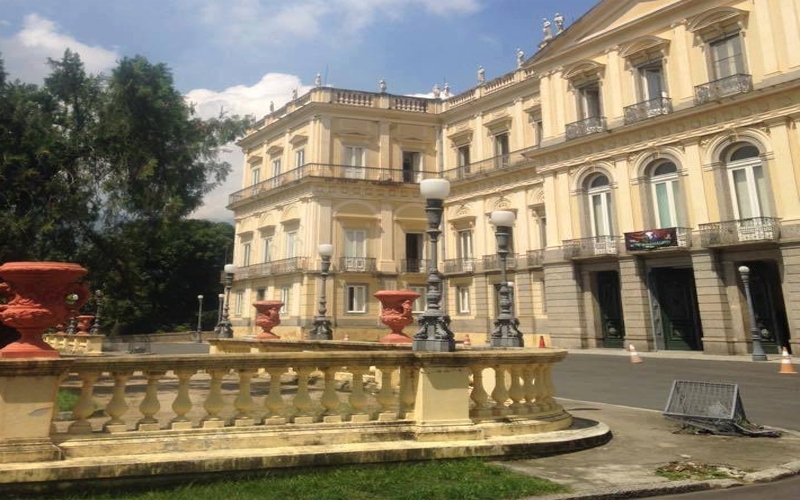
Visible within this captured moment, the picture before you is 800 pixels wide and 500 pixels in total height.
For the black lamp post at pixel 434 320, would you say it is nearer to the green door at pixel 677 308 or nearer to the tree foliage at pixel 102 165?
the tree foliage at pixel 102 165

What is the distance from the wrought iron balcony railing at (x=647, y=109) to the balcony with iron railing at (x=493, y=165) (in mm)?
5896

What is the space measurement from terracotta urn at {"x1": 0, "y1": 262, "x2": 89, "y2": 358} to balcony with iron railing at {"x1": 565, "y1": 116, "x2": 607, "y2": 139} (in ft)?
76.7

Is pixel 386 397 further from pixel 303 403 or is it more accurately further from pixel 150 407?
pixel 150 407

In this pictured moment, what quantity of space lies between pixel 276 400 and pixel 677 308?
860 inches

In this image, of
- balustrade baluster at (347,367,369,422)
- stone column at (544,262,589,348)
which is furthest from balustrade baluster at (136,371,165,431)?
stone column at (544,262,589,348)

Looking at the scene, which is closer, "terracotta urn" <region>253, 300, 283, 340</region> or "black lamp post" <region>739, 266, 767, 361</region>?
"terracotta urn" <region>253, 300, 283, 340</region>

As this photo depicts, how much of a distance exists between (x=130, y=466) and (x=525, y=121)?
29.7 metres

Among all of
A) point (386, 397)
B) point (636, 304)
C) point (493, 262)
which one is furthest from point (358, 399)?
point (493, 262)

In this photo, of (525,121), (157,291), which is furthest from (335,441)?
(157,291)

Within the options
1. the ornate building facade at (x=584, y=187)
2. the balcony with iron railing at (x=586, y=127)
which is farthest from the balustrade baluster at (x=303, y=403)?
the balcony with iron railing at (x=586, y=127)

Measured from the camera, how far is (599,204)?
24875 millimetres

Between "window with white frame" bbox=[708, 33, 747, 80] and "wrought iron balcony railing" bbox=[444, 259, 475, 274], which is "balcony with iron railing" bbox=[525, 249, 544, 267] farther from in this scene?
"window with white frame" bbox=[708, 33, 747, 80]

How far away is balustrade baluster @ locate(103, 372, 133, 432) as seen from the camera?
4.71 m

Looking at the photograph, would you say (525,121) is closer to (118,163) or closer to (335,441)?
(118,163)
